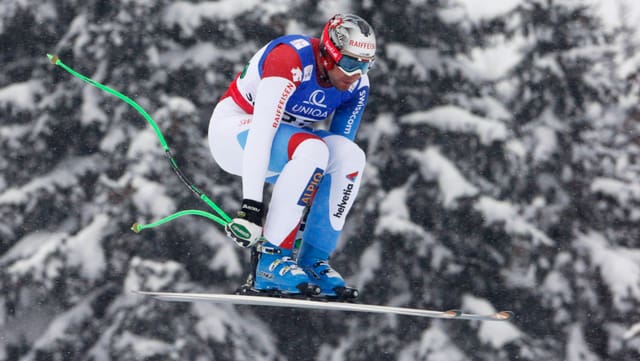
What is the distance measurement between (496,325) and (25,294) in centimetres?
491

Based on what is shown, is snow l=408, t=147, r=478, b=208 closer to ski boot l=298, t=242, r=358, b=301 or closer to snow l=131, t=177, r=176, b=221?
snow l=131, t=177, r=176, b=221

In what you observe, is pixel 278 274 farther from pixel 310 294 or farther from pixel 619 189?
pixel 619 189

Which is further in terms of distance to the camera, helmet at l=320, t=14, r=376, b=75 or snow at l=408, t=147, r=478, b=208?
snow at l=408, t=147, r=478, b=208

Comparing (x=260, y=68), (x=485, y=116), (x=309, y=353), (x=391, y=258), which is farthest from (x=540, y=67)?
(x=260, y=68)

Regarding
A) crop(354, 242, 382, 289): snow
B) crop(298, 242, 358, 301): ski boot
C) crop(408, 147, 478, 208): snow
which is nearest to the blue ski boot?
crop(298, 242, 358, 301): ski boot

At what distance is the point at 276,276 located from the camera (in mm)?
3812

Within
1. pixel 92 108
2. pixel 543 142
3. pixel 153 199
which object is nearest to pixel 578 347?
pixel 543 142

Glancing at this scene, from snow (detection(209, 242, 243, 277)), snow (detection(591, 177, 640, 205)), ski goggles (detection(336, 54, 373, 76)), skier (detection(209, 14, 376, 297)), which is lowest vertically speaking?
skier (detection(209, 14, 376, 297))

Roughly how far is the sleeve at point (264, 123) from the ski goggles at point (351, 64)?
0.23m

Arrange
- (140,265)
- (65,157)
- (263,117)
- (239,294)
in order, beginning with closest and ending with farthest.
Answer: (263,117), (239,294), (140,265), (65,157)

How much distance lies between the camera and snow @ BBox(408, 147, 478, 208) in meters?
8.65

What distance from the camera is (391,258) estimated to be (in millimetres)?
8695

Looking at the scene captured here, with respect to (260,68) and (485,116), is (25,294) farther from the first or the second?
(260,68)

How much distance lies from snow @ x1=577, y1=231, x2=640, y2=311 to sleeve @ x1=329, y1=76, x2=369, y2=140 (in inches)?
216
